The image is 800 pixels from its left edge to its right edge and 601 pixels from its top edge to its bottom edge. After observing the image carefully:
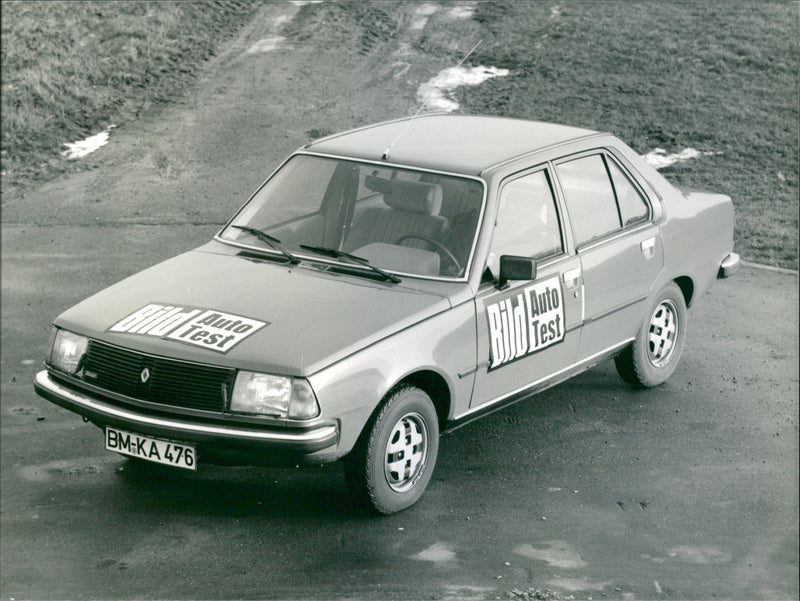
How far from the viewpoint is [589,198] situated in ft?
21.8

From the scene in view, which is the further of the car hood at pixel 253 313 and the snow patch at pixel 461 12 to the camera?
the snow patch at pixel 461 12

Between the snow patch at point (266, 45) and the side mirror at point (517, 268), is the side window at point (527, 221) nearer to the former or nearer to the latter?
the side mirror at point (517, 268)

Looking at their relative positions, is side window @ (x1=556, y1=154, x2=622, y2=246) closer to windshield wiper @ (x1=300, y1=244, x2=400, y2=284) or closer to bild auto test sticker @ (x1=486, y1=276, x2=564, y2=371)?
bild auto test sticker @ (x1=486, y1=276, x2=564, y2=371)

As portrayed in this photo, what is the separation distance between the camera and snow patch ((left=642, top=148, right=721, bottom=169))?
12.7 metres

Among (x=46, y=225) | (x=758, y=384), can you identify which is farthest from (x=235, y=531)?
(x=46, y=225)

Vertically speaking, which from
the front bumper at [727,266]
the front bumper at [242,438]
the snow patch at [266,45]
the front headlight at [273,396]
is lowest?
the front bumper at [242,438]

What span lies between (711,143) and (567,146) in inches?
289

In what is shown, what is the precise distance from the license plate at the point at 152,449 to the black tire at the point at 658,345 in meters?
3.10

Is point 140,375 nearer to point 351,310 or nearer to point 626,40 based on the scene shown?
point 351,310

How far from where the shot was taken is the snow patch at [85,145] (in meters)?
13.1

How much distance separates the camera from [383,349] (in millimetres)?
5254

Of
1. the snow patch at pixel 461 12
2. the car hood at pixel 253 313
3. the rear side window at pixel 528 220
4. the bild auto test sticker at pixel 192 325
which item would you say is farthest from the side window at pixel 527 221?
the snow patch at pixel 461 12

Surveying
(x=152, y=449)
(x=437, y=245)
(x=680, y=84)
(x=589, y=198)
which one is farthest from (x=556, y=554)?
(x=680, y=84)

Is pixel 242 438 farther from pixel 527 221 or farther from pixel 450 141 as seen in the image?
pixel 450 141
